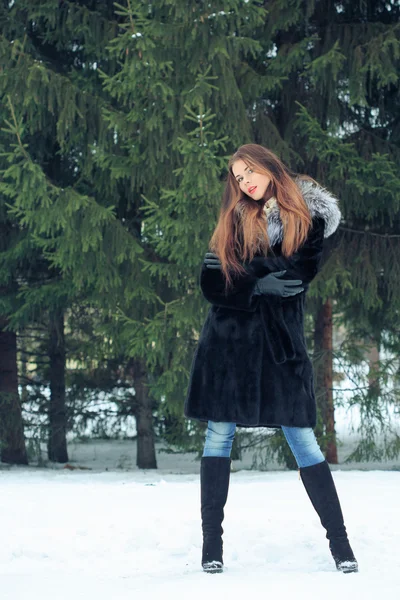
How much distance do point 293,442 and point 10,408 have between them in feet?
22.5

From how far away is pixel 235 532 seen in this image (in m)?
3.83

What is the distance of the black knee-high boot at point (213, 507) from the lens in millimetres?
2984

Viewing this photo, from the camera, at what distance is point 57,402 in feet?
33.8

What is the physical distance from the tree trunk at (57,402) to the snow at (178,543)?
4374 millimetres

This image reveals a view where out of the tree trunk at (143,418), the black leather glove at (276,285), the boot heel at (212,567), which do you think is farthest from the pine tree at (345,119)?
the boot heel at (212,567)

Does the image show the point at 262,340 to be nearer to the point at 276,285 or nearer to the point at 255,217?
the point at 276,285

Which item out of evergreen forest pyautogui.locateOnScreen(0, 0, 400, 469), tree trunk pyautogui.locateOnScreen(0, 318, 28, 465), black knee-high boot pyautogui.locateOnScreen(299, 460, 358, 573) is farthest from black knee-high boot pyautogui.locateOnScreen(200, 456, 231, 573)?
tree trunk pyautogui.locateOnScreen(0, 318, 28, 465)

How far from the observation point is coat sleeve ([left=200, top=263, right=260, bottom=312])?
9.72ft

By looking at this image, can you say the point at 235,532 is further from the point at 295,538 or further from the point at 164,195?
the point at 164,195

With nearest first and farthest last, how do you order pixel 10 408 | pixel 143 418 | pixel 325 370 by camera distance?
pixel 325 370, pixel 10 408, pixel 143 418

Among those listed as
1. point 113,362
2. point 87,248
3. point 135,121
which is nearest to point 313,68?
point 135,121

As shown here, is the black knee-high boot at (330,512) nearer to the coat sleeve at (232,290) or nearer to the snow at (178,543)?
the snow at (178,543)

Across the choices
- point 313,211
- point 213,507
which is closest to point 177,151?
point 313,211

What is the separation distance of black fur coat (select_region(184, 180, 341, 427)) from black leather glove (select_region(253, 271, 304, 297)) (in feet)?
0.07
